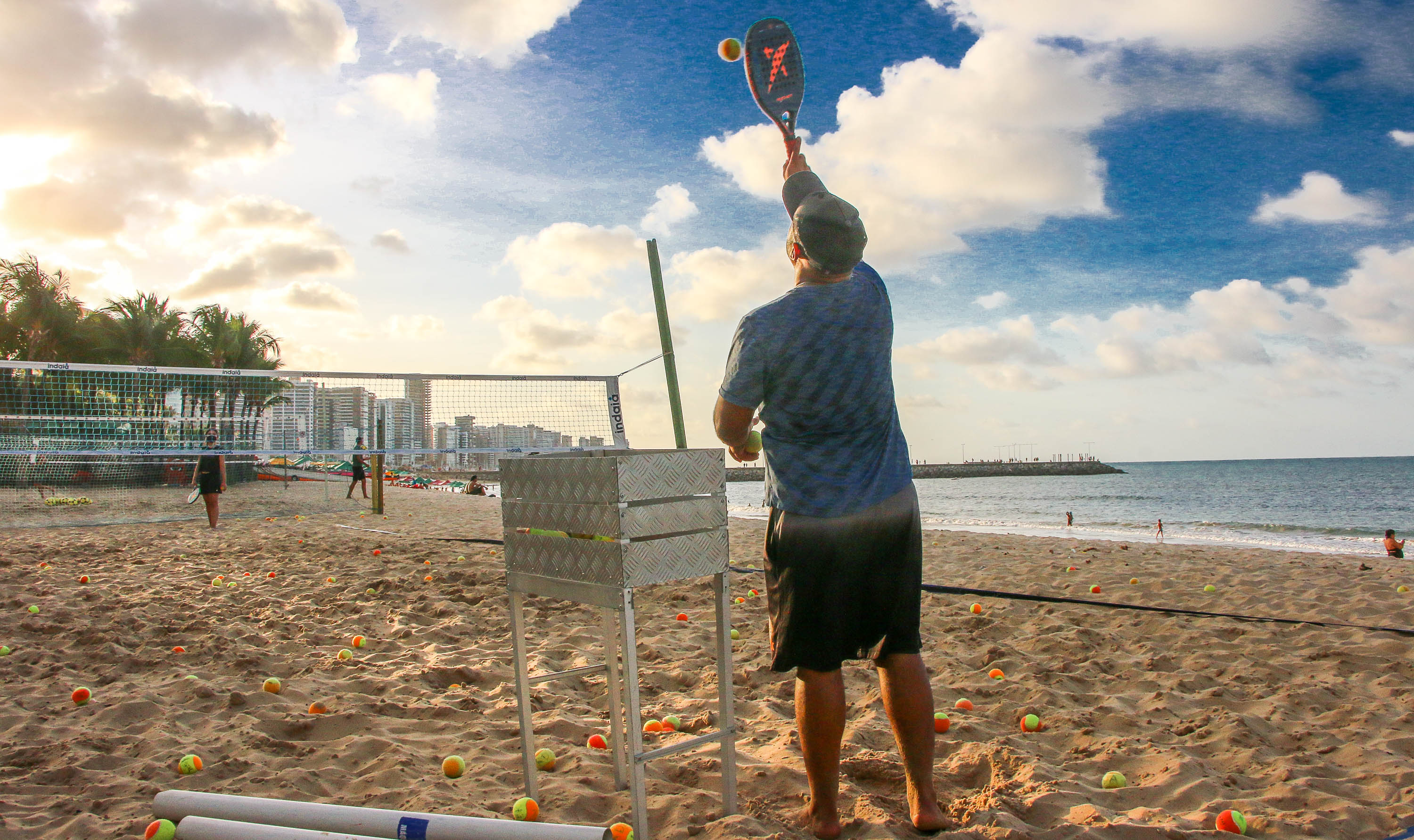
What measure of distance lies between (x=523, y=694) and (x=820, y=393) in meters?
1.49

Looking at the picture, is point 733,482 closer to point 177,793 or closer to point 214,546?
point 214,546

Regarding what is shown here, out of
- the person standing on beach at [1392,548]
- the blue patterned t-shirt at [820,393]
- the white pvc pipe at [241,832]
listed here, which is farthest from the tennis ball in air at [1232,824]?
the person standing on beach at [1392,548]

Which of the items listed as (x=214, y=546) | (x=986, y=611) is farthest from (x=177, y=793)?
(x=214, y=546)

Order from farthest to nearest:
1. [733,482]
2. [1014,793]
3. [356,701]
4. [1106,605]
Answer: [733,482], [1106,605], [356,701], [1014,793]

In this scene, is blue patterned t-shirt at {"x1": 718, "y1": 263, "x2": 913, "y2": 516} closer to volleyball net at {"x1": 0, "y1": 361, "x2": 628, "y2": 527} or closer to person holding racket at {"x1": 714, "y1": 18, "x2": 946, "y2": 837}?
person holding racket at {"x1": 714, "y1": 18, "x2": 946, "y2": 837}

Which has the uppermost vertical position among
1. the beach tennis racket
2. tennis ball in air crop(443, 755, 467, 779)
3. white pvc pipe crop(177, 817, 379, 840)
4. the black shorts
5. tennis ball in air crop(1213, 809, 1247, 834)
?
the beach tennis racket

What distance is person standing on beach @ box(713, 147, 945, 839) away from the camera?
229 cm

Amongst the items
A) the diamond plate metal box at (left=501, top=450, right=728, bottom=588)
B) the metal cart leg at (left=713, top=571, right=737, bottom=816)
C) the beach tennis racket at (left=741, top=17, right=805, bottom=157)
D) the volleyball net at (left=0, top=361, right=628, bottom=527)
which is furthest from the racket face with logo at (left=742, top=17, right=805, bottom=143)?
the volleyball net at (left=0, top=361, right=628, bottom=527)

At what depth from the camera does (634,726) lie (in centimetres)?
227

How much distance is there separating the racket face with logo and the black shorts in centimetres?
171

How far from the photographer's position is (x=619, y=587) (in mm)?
2268

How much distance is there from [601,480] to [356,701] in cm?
229

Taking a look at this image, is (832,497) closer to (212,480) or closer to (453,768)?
A: (453,768)

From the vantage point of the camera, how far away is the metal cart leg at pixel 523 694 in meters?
2.67
